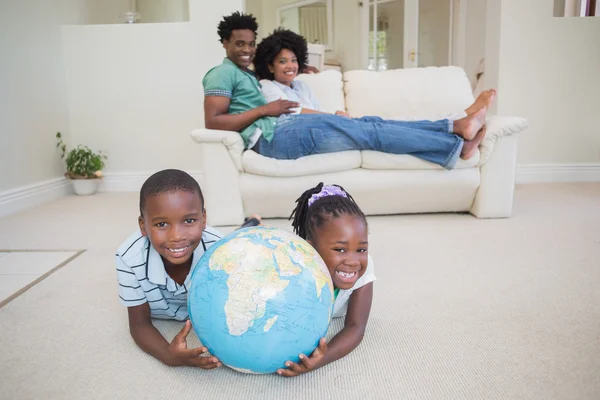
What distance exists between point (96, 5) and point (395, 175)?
344 centimetres

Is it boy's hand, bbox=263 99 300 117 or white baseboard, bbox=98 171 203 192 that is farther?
white baseboard, bbox=98 171 203 192

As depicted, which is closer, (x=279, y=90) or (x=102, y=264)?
(x=102, y=264)

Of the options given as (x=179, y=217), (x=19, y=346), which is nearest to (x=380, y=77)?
(x=179, y=217)

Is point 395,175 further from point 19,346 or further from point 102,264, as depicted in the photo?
point 19,346

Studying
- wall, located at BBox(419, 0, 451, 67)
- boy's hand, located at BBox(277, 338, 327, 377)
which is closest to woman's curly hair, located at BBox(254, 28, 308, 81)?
Answer: boy's hand, located at BBox(277, 338, 327, 377)

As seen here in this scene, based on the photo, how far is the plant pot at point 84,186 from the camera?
389 centimetres

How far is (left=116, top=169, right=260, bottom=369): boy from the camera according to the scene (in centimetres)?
113

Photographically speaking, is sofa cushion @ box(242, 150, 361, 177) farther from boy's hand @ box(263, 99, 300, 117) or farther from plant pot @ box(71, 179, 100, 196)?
plant pot @ box(71, 179, 100, 196)

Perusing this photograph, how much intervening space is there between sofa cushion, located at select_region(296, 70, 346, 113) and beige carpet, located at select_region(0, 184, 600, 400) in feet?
4.00

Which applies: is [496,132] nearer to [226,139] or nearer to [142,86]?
[226,139]

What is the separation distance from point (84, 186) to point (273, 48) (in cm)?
209

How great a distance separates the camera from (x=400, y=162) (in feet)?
8.83

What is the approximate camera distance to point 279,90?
2834mm

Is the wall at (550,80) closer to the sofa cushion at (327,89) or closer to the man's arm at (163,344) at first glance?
the sofa cushion at (327,89)
